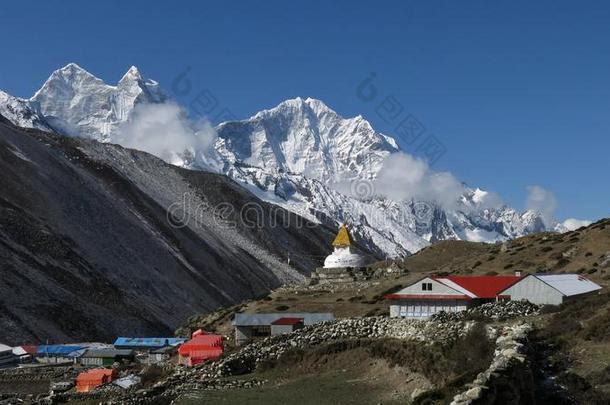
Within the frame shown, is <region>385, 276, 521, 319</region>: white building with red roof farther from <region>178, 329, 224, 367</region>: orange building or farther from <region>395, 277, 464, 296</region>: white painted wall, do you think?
<region>178, 329, 224, 367</region>: orange building

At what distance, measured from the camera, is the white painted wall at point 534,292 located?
35.6 metres

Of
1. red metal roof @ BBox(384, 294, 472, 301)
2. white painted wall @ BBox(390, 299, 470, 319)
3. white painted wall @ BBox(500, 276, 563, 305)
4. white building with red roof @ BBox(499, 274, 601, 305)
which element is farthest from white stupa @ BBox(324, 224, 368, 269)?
white painted wall @ BBox(500, 276, 563, 305)

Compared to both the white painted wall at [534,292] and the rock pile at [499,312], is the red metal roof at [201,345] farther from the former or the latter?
the white painted wall at [534,292]


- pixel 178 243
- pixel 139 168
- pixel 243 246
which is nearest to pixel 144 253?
pixel 178 243

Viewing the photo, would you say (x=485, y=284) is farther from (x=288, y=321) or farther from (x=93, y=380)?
(x=93, y=380)

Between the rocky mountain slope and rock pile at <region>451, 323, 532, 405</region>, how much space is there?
62447mm

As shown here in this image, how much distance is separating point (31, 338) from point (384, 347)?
5721 centimetres

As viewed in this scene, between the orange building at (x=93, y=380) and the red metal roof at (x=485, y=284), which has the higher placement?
the red metal roof at (x=485, y=284)

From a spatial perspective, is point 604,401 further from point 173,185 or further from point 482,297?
point 173,185

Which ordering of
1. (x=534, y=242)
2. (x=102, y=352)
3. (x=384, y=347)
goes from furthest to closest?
(x=534, y=242)
(x=102, y=352)
(x=384, y=347)

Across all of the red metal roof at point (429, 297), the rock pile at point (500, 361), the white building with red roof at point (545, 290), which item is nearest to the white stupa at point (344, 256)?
the red metal roof at point (429, 297)

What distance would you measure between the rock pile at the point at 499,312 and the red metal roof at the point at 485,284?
3910 mm

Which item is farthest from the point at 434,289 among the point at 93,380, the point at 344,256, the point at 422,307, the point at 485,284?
the point at 344,256

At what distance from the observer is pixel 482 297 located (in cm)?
3784
